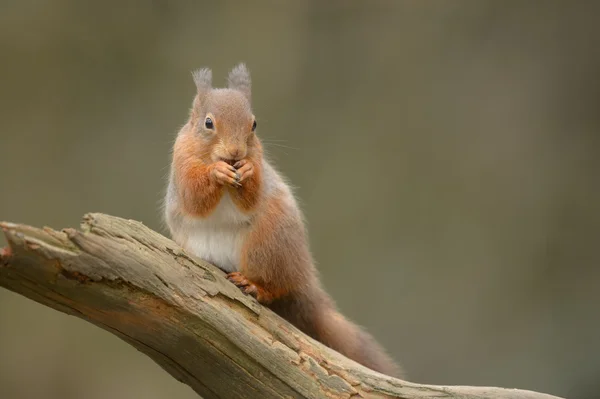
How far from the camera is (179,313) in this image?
222 cm

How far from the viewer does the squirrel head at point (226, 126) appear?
2615 millimetres

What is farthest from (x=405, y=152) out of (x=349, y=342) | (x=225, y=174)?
(x=225, y=174)

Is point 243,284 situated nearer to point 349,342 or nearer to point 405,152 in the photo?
point 349,342

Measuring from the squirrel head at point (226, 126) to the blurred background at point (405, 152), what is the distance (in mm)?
2212

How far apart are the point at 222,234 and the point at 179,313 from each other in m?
0.56

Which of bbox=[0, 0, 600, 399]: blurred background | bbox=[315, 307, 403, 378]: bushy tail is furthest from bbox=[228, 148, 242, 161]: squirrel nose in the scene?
bbox=[0, 0, 600, 399]: blurred background

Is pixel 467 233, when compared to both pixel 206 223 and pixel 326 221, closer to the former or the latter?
pixel 326 221

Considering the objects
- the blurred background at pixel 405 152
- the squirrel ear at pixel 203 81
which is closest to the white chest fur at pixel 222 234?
the squirrel ear at pixel 203 81

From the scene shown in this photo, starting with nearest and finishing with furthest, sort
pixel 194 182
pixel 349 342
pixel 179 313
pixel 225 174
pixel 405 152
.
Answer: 1. pixel 179 313
2. pixel 225 174
3. pixel 194 182
4. pixel 349 342
5. pixel 405 152

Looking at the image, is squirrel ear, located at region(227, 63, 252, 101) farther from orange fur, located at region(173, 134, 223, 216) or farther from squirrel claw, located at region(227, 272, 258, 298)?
squirrel claw, located at region(227, 272, 258, 298)

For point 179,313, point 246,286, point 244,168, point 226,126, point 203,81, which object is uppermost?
point 203,81

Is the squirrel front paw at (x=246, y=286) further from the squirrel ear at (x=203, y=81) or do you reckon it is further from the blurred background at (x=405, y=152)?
the blurred background at (x=405, y=152)

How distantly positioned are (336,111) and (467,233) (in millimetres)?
1326

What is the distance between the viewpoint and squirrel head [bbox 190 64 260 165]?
2615mm
